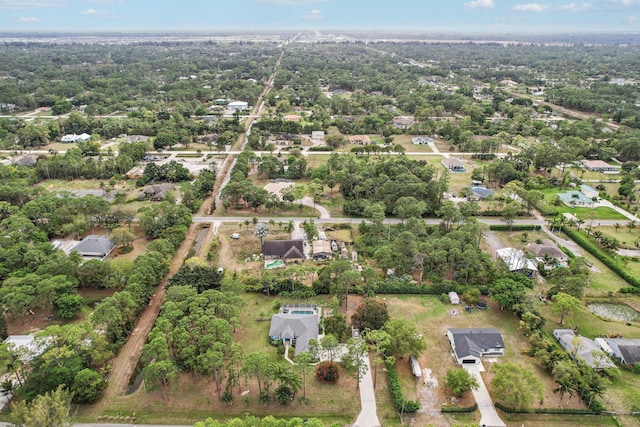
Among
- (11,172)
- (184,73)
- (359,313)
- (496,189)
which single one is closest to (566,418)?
(359,313)

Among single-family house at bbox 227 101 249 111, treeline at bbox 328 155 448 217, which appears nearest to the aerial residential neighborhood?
treeline at bbox 328 155 448 217

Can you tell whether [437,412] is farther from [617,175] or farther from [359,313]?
[617,175]

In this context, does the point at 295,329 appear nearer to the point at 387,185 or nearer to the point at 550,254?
the point at 387,185

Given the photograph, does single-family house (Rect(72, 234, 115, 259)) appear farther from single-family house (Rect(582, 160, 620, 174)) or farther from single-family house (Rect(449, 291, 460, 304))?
single-family house (Rect(582, 160, 620, 174))

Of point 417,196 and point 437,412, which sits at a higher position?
point 417,196

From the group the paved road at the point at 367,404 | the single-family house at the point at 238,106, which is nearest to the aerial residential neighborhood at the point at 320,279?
the paved road at the point at 367,404
